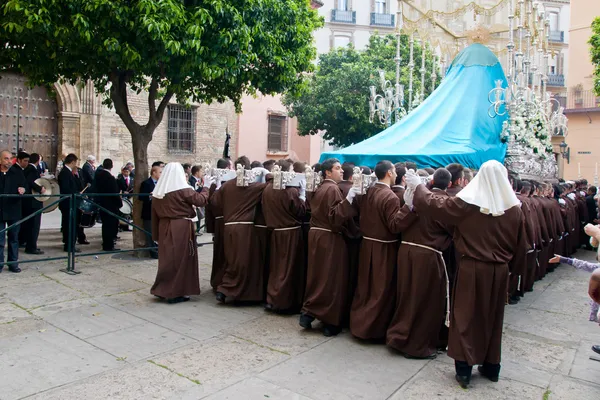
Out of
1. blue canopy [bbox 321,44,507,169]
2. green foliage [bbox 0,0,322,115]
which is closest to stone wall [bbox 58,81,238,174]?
green foliage [bbox 0,0,322,115]

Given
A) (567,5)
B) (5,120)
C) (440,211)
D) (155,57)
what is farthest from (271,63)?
(567,5)

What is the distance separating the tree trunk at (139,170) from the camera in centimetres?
920

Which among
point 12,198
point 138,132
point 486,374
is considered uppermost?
point 138,132

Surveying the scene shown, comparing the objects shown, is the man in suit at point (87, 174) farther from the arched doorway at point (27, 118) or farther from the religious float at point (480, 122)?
the religious float at point (480, 122)

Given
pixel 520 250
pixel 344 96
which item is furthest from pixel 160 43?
pixel 344 96

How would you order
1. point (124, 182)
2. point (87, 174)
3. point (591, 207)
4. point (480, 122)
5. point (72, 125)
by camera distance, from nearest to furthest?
point (480, 122) < point (87, 174) < point (124, 182) < point (591, 207) < point (72, 125)

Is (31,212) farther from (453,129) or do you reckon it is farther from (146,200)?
(453,129)

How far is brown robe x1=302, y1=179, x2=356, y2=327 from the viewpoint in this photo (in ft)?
17.6

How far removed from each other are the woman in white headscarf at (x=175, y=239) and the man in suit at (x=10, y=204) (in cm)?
265

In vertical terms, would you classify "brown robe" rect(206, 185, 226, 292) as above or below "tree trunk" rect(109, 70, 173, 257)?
below

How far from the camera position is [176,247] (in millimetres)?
6422

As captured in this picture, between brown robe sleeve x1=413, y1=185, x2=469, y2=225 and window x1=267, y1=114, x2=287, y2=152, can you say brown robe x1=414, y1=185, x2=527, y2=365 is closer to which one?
brown robe sleeve x1=413, y1=185, x2=469, y2=225

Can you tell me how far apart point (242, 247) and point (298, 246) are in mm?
727

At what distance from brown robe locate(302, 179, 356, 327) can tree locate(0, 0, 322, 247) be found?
339 centimetres
